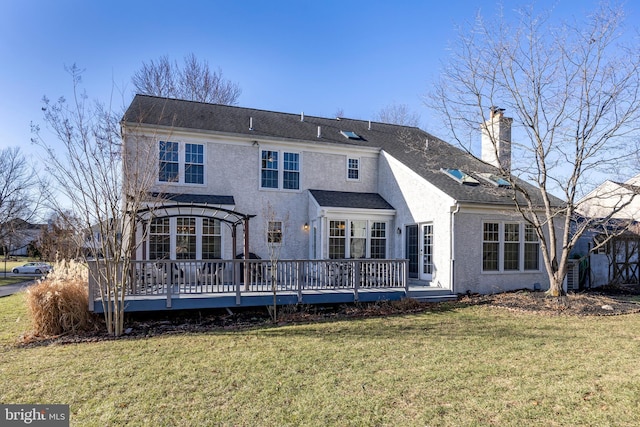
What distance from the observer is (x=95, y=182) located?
7457 millimetres

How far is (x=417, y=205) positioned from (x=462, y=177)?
1.96 metres

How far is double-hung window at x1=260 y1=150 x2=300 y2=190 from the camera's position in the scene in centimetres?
1367

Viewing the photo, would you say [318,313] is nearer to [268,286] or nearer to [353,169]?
[268,286]

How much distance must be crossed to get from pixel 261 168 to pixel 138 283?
614cm

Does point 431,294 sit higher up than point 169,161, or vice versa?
point 169,161

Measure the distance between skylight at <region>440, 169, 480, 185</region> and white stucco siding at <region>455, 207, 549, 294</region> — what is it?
1436mm

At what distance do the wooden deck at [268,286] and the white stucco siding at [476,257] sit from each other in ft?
3.09

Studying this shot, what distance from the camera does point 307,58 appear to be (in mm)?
17156

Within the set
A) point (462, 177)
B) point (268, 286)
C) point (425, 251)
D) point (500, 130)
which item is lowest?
point (268, 286)

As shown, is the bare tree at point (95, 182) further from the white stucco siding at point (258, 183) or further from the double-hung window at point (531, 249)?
the double-hung window at point (531, 249)

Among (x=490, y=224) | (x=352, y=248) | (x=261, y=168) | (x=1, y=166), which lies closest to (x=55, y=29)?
(x=261, y=168)

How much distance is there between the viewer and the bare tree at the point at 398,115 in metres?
29.9

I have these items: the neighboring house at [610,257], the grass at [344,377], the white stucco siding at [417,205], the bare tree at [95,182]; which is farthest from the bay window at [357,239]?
the neighboring house at [610,257]

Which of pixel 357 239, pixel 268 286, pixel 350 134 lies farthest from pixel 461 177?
pixel 268 286
